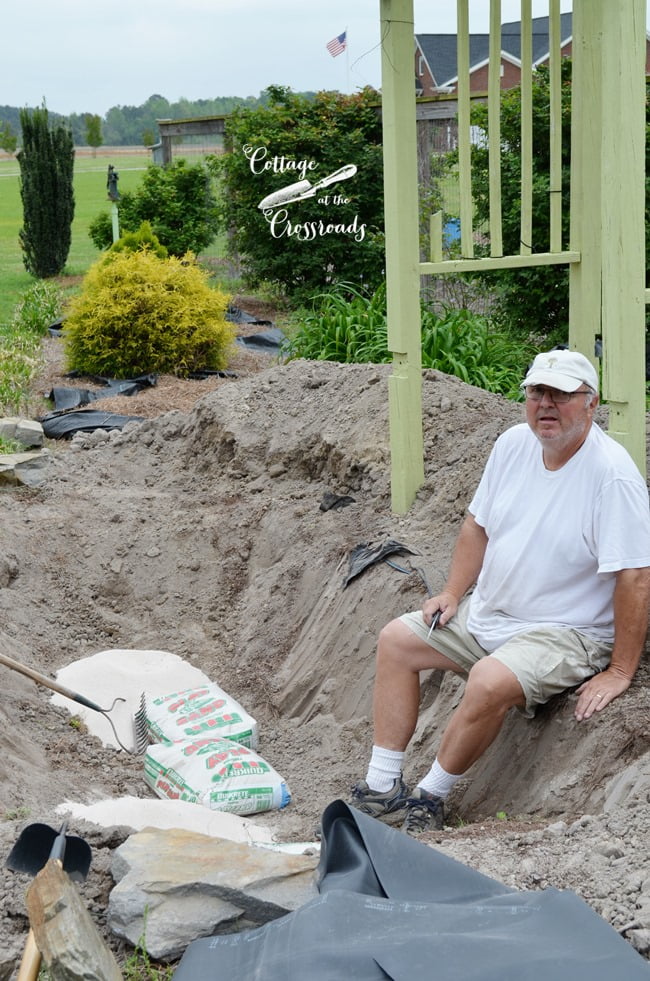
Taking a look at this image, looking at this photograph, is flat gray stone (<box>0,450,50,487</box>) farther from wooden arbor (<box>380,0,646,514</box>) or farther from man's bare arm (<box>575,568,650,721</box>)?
man's bare arm (<box>575,568,650,721</box>)

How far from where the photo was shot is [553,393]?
3.82m

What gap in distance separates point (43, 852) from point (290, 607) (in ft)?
10.7

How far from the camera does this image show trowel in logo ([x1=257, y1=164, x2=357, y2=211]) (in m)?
14.6

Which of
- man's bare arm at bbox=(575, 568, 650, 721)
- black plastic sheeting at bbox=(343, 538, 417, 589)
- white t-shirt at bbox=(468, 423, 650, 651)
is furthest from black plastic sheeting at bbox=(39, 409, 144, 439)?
man's bare arm at bbox=(575, 568, 650, 721)

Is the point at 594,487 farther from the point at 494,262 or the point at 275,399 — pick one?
the point at 275,399

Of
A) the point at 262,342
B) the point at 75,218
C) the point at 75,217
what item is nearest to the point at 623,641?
the point at 262,342

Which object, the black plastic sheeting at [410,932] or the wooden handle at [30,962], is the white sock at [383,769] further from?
the wooden handle at [30,962]

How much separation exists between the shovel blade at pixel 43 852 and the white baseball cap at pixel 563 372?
2.10 m

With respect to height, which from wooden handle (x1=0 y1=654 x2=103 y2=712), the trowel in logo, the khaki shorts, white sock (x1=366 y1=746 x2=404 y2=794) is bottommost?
white sock (x1=366 y1=746 x2=404 y2=794)

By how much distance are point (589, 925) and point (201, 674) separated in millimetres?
3634

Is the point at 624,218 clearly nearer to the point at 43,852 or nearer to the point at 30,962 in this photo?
the point at 43,852

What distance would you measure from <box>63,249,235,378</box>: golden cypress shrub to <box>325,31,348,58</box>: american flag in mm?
7238

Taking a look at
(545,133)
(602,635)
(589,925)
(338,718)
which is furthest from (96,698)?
(545,133)

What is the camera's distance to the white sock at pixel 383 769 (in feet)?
13.3
